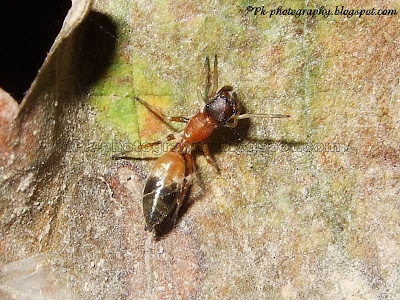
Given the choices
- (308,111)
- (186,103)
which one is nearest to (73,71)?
(186,103)

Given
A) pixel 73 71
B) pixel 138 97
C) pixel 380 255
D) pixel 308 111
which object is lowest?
pixel 380 255

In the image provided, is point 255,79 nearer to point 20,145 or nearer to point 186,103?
point 186,103

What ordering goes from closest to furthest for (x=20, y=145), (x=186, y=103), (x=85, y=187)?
1. (x=20, y=145)
2. (x=85, y=187)
3. (x=186, y=103)

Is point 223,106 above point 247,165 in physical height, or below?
above

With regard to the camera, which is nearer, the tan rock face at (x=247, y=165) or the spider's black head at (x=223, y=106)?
the tan rock face at (x=247, y=165)

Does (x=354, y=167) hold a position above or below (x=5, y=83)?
below

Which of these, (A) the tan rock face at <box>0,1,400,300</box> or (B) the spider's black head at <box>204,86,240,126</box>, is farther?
(B) the spider's black head at <box>204,86,240,126</box>

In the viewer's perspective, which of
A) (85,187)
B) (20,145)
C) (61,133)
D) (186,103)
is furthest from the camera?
(186,103)

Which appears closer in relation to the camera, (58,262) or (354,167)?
(58,262)
